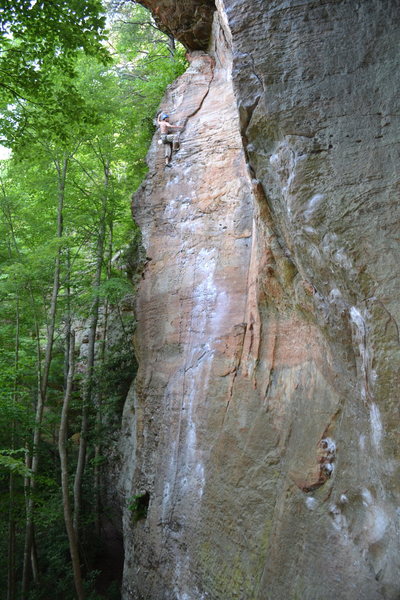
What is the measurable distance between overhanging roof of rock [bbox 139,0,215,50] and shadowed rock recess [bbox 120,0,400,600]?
125 millimetres

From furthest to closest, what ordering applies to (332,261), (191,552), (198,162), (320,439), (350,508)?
(198,162)
(191,552)
(320,439)
(350,508)
(332,261)

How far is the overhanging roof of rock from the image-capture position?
1075cm

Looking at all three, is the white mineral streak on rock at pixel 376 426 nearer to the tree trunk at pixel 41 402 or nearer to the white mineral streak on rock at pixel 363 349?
the white mineral streak on rock at pixel 363 349

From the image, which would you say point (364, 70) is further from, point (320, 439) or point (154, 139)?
point (154, 139)

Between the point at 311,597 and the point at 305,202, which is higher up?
the point at 305,202

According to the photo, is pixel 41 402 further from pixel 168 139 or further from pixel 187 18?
pixel 187 18

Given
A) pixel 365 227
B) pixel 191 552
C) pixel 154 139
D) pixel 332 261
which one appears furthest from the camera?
pixel 154 139

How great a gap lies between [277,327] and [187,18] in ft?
27.2

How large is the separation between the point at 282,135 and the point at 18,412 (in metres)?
7.09

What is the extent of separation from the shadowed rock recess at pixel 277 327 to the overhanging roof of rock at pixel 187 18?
0.41 ft

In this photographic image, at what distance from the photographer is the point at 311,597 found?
5262mm

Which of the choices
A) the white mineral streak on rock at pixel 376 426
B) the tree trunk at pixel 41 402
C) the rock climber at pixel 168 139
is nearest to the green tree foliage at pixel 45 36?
the tree trunk at pixel 41 402

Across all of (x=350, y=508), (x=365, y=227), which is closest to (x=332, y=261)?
(x=365, y=227)

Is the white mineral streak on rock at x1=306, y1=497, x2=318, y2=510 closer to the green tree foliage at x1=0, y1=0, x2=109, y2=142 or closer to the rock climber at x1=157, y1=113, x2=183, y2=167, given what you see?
the green tree foliage at x1=0, y1=0, x2=109, y2=142
